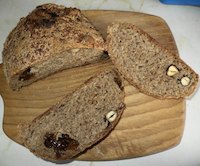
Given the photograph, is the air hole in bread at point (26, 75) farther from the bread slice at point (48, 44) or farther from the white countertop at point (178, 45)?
the white countertop at point (178, 45)

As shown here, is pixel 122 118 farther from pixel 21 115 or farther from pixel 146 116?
pixel 21 115

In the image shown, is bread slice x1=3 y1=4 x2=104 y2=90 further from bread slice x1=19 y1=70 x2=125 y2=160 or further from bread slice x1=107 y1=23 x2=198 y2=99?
bread slice x1=19 y1=70 x2=125 y2=160

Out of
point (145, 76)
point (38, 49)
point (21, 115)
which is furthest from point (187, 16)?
point (21, 115)

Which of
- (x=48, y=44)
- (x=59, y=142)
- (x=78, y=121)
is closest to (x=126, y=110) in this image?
(x=78, y=121)

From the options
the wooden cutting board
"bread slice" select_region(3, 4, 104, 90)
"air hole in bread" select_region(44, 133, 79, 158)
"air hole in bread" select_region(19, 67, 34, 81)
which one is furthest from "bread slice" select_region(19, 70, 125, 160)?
"air hole in bread" select_region(19, 67, 34, 81)

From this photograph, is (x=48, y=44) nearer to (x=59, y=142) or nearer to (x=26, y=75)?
(x=26, y=75)
